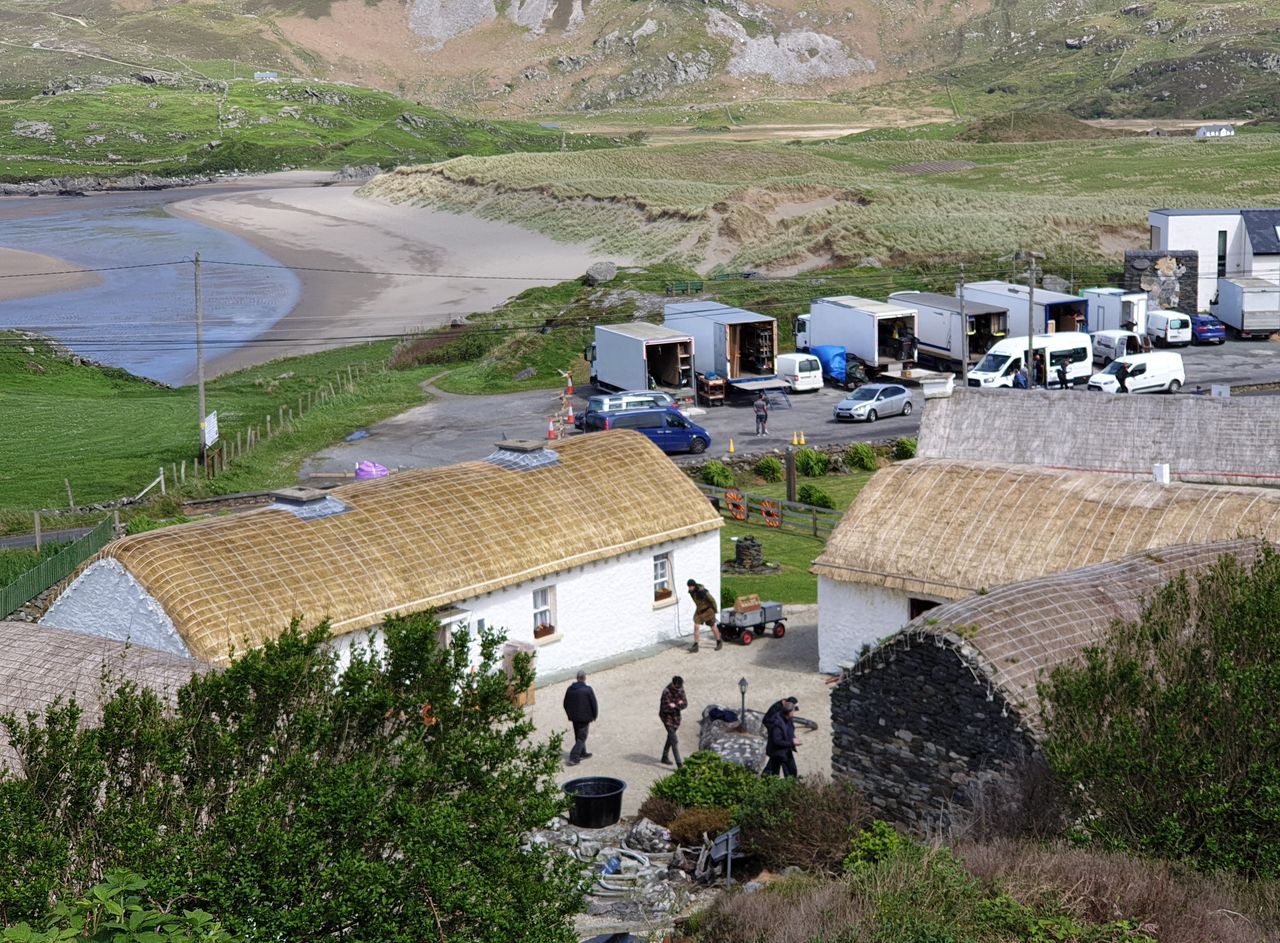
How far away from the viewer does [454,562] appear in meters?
27.7

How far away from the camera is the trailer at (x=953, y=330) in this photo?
2436 inches

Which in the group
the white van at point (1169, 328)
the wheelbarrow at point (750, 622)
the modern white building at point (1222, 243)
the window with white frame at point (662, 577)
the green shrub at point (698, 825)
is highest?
the modern white building at point (1222, 243)

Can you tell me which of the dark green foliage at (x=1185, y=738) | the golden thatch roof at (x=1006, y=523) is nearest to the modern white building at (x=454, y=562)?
the golden thatch roof at (x=1006, y=523)

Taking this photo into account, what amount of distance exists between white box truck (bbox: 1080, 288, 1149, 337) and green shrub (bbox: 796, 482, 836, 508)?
2731 centimetres

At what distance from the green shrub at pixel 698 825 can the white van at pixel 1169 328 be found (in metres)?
50.8

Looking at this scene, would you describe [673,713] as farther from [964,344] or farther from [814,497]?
[964,344]

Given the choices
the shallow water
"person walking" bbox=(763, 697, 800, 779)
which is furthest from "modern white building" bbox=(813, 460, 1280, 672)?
the shallow water

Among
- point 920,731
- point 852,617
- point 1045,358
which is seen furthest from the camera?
point 1045,358

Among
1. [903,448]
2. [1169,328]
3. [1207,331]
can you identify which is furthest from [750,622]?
[1207,331]

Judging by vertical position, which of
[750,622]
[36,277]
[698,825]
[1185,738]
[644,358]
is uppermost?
[1185,738]

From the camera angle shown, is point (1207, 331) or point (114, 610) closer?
point (114, 610)

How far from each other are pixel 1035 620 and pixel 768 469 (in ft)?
93.1

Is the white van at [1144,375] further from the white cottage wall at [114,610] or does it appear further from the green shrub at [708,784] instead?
the white cottage wall at [114,610]

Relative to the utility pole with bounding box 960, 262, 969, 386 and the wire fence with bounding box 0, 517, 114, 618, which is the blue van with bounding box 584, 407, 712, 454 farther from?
the wire fence with bounding box 0, 517, 114, 618
